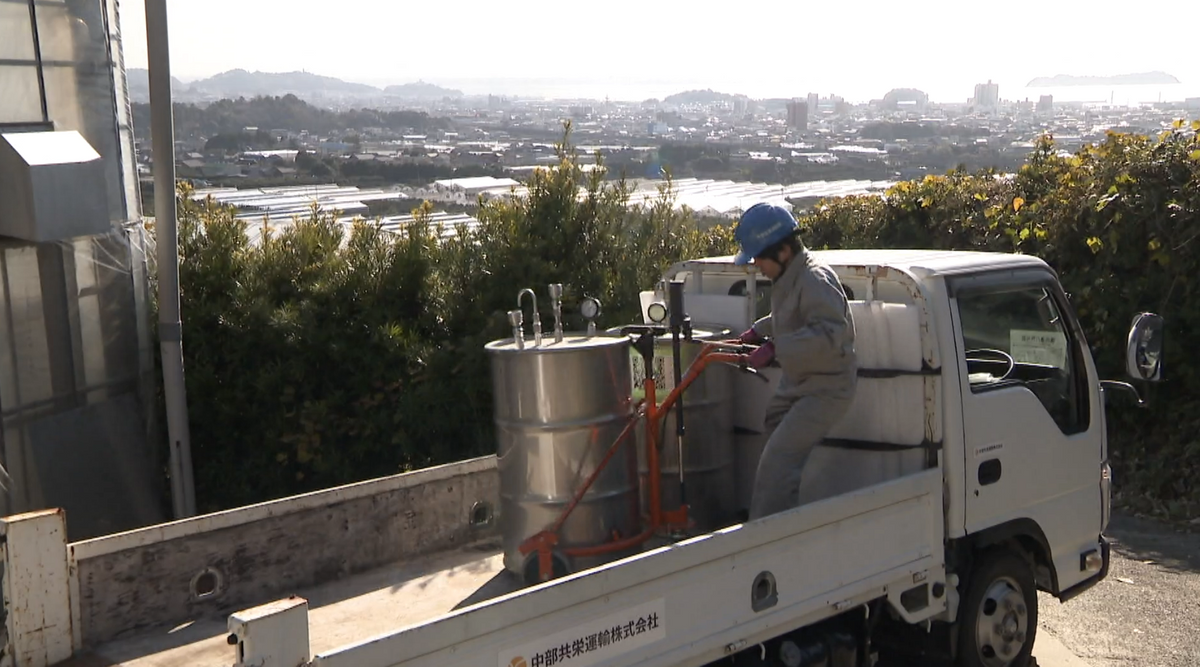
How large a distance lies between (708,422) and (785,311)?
76 centimetres

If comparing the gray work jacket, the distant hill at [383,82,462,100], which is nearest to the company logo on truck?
the gray work jacket

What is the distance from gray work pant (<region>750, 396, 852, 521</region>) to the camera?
5340 millimetres

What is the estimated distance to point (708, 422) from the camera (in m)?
5.85

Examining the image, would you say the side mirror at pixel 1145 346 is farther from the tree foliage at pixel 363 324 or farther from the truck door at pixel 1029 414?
the tree foliage at pixel 363 324

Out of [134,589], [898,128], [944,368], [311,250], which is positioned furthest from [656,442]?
[898,128]

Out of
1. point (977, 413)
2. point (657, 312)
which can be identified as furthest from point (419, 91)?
point (977, 413)

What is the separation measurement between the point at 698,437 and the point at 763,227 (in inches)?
42.9

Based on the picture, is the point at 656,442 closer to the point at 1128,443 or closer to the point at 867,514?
the point at 867,514

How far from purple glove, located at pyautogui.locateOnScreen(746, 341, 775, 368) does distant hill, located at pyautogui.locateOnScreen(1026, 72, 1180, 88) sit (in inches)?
2825

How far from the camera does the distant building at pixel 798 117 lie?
36375mm

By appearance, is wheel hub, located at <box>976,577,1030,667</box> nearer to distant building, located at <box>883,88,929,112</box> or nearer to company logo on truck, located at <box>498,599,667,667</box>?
company logo on truck, located at <box>498,599,667,667</box>

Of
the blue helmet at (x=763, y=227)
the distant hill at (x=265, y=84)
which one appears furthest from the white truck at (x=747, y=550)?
the distant hill at (x=265, y=84)

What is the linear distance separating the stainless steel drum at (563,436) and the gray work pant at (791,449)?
0.60 meters

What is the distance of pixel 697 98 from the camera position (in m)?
55.6
